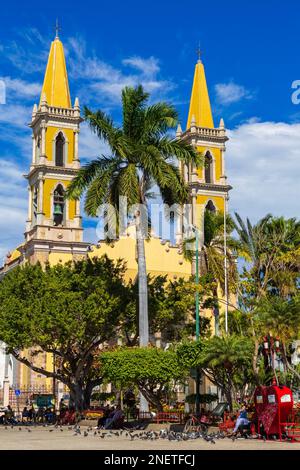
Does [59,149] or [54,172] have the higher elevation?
[59,149]

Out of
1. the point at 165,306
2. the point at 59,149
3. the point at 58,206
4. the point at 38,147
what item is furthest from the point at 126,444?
the point at 38,147

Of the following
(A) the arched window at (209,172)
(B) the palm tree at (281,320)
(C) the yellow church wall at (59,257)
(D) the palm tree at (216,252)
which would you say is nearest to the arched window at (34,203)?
(C) the yellow church wall at (59,257)

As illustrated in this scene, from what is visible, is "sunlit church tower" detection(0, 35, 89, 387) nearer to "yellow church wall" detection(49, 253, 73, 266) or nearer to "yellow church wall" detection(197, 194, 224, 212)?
"yellow church wall" detection(49, 253, 73, 266)

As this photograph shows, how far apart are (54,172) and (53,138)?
3.10 m

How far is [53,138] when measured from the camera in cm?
6400

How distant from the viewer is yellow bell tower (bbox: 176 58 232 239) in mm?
66625

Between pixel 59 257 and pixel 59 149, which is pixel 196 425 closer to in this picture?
pixel 59 257

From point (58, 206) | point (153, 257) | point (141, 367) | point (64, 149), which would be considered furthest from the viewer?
point (64, 149)

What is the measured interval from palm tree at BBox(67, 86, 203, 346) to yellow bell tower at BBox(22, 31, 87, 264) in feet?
91.5

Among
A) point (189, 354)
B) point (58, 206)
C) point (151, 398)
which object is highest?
point (58, 206)

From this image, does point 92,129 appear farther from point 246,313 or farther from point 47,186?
point 47,186

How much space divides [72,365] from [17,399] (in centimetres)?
1626
